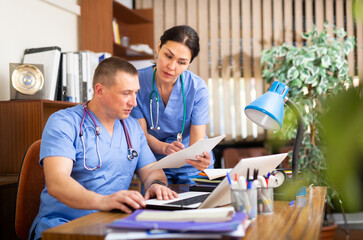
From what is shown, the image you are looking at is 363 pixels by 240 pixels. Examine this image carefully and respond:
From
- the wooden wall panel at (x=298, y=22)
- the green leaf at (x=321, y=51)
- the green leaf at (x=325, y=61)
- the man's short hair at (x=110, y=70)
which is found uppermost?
the wooden wall panel at (x=298, y=22)

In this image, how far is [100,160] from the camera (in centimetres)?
149

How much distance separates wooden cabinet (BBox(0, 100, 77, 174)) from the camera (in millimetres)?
2166

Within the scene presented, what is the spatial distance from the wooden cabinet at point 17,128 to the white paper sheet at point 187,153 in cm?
98

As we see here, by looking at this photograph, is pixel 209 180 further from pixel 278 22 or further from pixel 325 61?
pixel 278 22

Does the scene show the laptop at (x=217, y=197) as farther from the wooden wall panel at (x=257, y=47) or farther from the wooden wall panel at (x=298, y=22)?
the wooden wall panel at (x=298, y=22)

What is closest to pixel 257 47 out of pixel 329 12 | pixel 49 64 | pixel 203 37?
pixel 203 37

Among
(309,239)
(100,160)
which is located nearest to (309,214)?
(309,239)

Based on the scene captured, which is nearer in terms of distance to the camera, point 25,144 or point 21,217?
point 21,217

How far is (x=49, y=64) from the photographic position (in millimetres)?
2420

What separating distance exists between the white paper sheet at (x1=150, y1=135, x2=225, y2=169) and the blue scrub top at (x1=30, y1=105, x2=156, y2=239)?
18cm

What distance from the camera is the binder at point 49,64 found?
2.39m

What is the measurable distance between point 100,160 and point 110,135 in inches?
5.1

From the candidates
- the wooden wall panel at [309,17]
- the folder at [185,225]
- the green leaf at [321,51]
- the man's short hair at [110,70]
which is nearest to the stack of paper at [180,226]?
the folder at [185,225]

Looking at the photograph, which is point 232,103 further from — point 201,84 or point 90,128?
point 90,128
